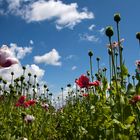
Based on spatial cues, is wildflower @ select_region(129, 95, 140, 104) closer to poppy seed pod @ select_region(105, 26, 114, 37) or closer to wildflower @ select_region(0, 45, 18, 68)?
poppy seed pod @ select_region(105, 26, 114, 37)

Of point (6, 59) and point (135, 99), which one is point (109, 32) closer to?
point (135, 99)

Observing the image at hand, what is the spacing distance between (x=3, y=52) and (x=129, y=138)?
221cm

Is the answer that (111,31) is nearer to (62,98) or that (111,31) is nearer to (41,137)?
(41,137)

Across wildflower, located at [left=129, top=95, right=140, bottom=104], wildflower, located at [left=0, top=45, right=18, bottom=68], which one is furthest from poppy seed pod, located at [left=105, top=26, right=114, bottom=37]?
wildflower, located at [left=0, top=45, right=18, bottom=68]

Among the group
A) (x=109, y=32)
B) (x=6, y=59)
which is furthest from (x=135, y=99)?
(x=6, y=59)

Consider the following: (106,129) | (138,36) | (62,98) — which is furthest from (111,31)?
(62,98)

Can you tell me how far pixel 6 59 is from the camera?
233cm

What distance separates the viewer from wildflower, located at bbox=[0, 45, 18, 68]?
90.4 inches

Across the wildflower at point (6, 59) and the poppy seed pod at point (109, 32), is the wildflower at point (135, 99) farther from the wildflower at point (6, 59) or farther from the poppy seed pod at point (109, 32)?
the wildflower at point (6, 59)

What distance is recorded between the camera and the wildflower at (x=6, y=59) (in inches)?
90.4

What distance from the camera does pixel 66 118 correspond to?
9.86 metres

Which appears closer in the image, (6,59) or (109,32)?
(6,59)

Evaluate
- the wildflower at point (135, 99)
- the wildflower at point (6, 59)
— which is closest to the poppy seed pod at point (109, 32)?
the wildflower at point (135, 99)

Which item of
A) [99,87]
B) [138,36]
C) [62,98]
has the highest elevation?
[62,98]
